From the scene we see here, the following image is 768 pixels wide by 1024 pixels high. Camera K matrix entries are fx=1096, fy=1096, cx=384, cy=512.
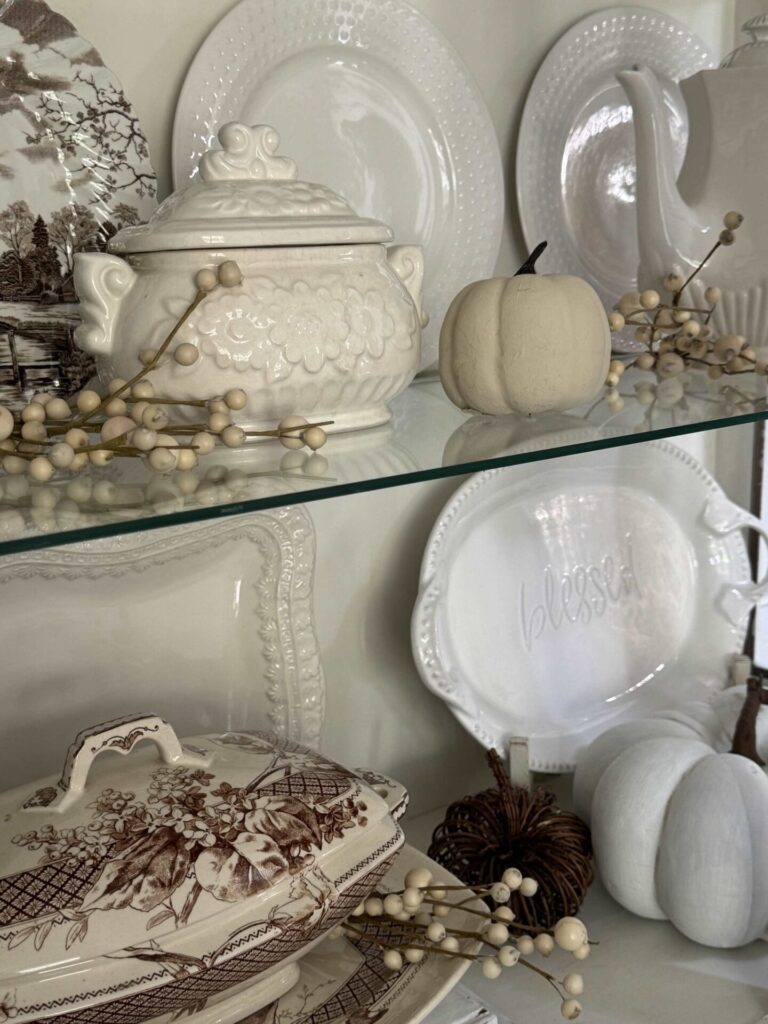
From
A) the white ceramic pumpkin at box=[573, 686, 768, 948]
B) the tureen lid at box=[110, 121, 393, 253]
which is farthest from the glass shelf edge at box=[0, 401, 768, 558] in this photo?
the white ceramic pumpkin at box=[573, 686, 768, 948]

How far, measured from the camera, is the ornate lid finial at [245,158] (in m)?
0.48

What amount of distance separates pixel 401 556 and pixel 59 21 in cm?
38

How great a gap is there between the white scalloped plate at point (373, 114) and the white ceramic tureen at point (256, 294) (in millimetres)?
117

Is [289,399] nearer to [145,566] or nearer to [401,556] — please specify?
[145,566]

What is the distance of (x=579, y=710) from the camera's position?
787mm

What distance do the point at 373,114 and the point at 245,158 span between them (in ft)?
0.60

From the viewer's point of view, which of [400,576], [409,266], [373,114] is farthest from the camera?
[400,576]

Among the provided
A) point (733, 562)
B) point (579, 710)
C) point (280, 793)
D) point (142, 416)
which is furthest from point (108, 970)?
point (733, 562)

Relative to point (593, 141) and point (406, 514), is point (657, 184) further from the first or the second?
point (406, 514)

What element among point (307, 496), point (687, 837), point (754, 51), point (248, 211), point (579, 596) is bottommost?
point (687, 837)

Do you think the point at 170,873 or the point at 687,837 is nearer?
the point at 170,873

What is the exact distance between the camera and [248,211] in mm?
453

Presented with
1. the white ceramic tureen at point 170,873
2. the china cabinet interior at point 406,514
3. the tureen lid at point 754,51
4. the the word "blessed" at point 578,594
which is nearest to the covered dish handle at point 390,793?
the white ceramic tureen at point 170,873

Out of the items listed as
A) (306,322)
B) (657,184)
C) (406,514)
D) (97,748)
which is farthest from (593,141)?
(97,748)
